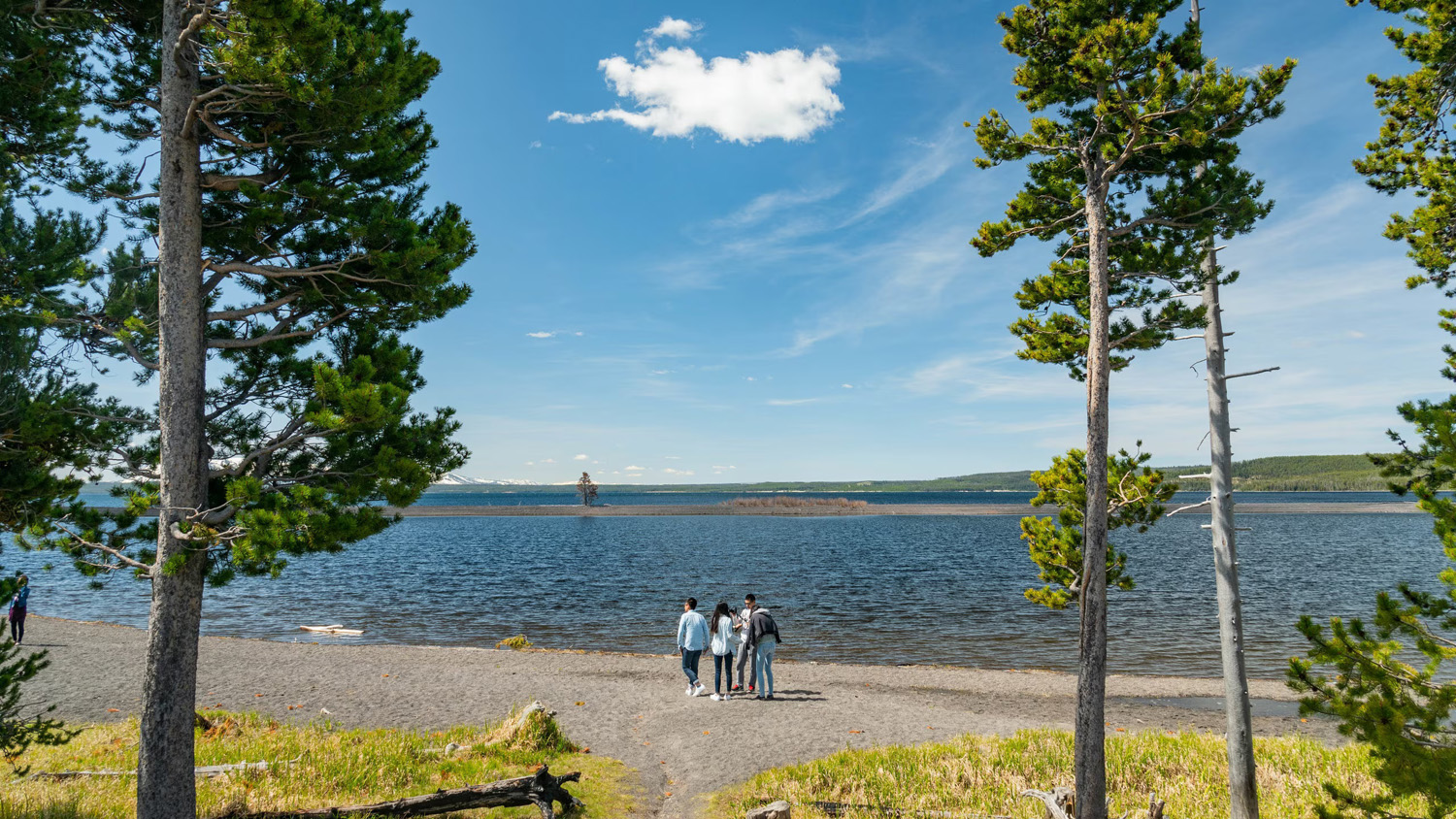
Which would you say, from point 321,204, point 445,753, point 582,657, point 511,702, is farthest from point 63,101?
point 582,657

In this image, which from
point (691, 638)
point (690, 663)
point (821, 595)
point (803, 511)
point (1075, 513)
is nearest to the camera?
point (1075, 513)

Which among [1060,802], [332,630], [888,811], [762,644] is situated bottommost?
[332,630]

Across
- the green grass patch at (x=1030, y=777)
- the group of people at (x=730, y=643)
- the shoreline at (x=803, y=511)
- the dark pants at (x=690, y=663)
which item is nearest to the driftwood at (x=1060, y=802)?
the green grass patch at (x=1030, y=777)

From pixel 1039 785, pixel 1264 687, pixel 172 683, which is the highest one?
pixel 172 683

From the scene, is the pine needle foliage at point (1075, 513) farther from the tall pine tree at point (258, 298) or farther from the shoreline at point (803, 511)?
the shoreline at point (803, 511)

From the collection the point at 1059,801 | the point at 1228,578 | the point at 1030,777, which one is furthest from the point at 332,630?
the point at 1228,578

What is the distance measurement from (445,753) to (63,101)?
10.4 meters

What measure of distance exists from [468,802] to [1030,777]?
8324 mm

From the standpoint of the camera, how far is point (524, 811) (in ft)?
31.3

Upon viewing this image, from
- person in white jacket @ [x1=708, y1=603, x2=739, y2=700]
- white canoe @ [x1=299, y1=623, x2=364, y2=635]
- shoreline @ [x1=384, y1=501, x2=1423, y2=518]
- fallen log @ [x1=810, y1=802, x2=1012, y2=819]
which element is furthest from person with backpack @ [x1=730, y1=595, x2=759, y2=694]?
shoreline @ [x1=384, y1=501, x2=1423, y2=518]

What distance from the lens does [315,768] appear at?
984cm

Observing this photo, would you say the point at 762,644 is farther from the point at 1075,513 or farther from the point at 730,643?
the point at 1075,513

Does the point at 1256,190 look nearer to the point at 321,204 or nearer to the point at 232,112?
the point at 321,204

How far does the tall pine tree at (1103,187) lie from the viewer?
9.73 m
